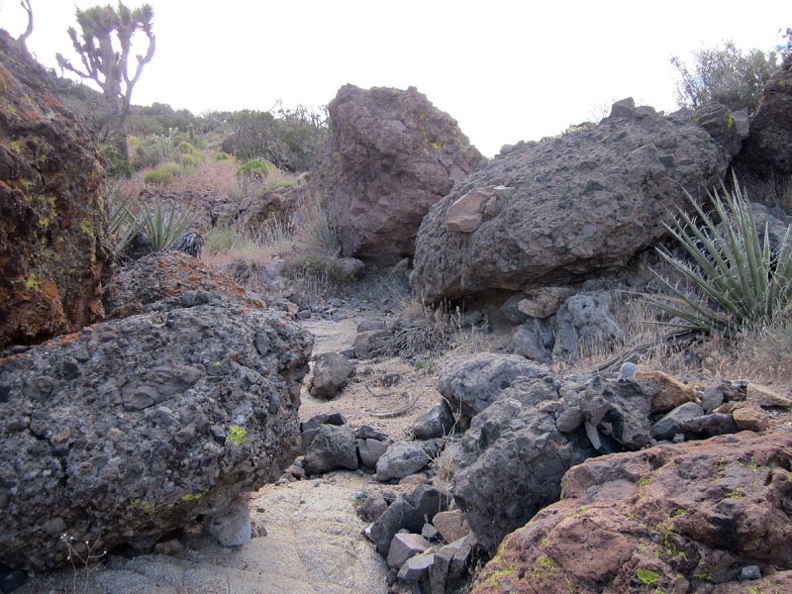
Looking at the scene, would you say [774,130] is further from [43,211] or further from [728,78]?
[43,211]

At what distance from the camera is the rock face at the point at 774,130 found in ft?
21.5

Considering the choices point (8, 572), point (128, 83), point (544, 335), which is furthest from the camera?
point (128, 83)

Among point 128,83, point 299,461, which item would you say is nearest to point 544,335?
point 299,461

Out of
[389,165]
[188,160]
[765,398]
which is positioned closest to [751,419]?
[765,398]

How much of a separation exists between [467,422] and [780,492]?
238 centimetres

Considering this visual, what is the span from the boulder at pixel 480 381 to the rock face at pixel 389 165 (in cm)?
520

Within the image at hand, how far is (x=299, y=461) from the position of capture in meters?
3.74

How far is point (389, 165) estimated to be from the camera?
9.34 m

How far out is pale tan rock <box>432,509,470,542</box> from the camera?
2.77m

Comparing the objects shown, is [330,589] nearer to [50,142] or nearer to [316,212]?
[50,142]

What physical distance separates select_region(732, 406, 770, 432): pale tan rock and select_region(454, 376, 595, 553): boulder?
516 mm

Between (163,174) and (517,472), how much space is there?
15032mm

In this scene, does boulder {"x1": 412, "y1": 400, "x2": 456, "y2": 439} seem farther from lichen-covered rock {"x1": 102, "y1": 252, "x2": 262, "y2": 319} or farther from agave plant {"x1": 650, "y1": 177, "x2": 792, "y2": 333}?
agave plant {"x1": 650, "y1": 177, "x2": 792, "y2": 333}

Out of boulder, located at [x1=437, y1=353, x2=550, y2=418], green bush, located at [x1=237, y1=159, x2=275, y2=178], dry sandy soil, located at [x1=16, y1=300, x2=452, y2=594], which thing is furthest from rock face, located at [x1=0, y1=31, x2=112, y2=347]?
green bush, located at [x1=237, y1=159, x2=275, y2=178]
